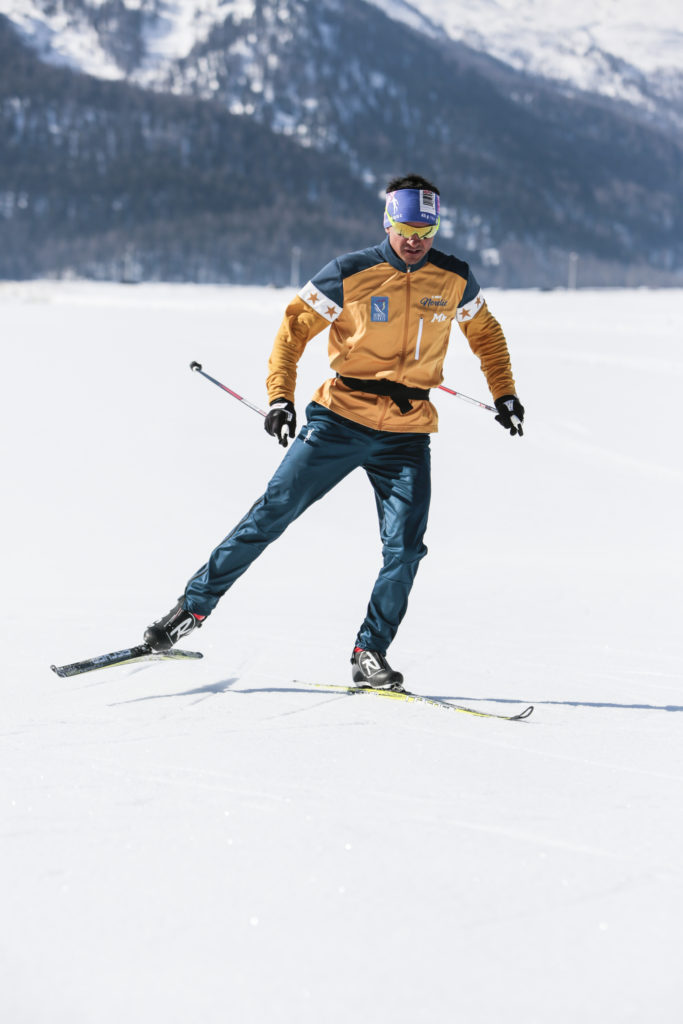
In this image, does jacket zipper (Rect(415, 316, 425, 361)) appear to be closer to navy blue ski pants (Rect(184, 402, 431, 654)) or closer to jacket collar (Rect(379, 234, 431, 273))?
jacket collar (Rect(379, 234, 431, 273))

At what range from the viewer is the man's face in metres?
3.70

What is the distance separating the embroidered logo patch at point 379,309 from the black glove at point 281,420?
0.44m

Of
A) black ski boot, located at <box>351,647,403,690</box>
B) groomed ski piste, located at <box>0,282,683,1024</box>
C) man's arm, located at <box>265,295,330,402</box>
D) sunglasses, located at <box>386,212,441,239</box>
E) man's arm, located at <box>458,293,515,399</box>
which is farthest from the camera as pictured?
man's arm, located at <box>458,293,515,399</box>

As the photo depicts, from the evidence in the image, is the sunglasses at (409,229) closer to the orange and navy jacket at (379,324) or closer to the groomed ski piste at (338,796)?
the orange and navy jacket at (379,324)

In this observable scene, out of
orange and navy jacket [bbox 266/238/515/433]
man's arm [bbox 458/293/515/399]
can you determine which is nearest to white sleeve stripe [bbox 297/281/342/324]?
orange and navy jacket [bbox 266/238/515/433]

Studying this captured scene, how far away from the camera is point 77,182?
490 feet

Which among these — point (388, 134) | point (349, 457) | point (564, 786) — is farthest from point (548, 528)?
point (388, 134)

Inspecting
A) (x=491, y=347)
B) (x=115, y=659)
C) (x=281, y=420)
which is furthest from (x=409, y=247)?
(x=115, y=659)

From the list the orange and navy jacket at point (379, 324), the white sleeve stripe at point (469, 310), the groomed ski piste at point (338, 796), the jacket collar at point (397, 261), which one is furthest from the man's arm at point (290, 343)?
the groomed ski piste at point (338, 796)

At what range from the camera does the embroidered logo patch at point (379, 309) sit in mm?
3705

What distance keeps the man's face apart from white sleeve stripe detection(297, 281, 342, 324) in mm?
294

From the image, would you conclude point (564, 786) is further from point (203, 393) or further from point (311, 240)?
point (311, 240)

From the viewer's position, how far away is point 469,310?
3.98 meters

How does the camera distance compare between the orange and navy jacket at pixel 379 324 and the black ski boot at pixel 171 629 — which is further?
the black ski boot at pixel 171 629
